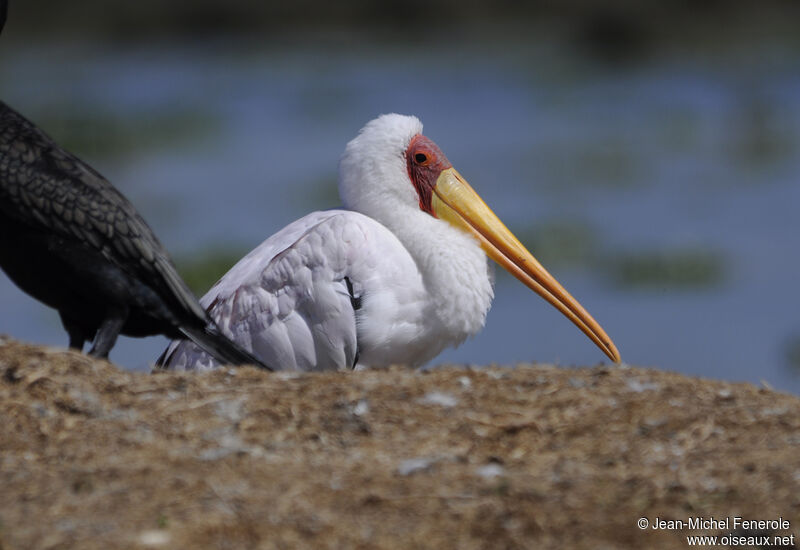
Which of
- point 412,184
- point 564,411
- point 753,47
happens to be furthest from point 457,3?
point 564,411

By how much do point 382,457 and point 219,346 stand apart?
6.77ft

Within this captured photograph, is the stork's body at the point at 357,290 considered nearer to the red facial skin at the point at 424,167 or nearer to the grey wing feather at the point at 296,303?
the grey wing feather at the point at 296,303

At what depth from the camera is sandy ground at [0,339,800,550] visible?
162 inches

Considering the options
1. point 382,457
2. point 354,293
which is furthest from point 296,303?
point 382,457

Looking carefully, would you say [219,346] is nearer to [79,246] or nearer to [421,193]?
[79,246]

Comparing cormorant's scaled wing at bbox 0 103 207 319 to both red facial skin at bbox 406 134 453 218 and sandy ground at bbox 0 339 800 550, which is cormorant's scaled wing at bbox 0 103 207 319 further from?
red facial skin at bbox 406 134 453 218

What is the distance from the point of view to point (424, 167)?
7.93 metres

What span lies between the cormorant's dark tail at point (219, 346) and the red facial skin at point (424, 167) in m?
1.95

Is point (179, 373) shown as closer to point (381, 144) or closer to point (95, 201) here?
point (95, 201)

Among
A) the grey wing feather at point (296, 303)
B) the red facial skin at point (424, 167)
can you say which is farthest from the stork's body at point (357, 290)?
the red facial skin at point (424, 167)

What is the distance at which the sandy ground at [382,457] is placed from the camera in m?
4.12

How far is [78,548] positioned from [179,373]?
177cm

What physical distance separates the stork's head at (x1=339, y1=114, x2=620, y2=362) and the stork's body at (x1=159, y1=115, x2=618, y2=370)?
0.6 inches

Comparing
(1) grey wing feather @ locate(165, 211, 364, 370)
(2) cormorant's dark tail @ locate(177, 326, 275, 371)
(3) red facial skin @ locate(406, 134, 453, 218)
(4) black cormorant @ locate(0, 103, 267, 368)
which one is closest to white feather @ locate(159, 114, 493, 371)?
(1) grey wing feather @ locate(165, 211, 364, 370)
